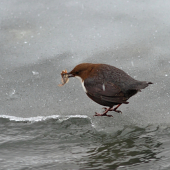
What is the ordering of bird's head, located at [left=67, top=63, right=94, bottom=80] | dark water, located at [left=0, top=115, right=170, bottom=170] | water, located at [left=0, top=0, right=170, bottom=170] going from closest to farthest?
dark water, located at [left=0, top=115, right=170, bottom=170] < water, located at [left=0, top=0, right=170, bottom=170] < bird's head, located at [left=67, top=63, right=94, bottom=80]

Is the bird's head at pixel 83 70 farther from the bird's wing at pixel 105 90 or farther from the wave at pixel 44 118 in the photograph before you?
the wave at pixel 44 118

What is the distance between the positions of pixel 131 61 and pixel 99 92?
3.48ft

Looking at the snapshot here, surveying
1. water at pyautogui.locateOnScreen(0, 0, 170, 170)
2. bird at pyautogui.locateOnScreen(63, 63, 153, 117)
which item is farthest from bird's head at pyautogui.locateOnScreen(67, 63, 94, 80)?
water at pyautogui.locateOnScreen(0, 0, 170, 170)

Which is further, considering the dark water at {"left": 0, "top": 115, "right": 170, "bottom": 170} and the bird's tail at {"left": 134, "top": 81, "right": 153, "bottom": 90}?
the bird's tail at {"left": 134, "top": 81, "right": 153, "bottom": 90}

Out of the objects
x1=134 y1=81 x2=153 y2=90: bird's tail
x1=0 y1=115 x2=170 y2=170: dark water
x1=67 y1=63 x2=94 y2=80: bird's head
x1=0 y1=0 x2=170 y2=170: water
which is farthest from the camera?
x1=67 y1=63 x2=94 y2=80: bird's head

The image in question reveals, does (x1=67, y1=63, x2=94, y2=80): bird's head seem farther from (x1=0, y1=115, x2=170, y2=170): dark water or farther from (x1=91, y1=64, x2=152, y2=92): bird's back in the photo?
(x1=0, y1=115, x2=170, y2=170): dark water

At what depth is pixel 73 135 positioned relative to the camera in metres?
3.53

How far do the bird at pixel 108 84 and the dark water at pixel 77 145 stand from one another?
0.33m

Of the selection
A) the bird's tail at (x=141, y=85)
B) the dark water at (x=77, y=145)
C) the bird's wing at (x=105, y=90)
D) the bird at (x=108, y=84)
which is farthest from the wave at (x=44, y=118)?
the bird's tail at (x=141, y=85)

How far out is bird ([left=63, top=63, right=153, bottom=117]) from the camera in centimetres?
357

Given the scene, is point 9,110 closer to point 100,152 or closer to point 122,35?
point 100,152

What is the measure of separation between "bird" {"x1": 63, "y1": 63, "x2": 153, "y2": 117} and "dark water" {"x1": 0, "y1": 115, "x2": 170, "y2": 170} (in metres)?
0.33

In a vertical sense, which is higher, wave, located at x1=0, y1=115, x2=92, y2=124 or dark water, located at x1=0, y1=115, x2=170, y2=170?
wave, located at x1=0, y1=115, x2=92, y2=124

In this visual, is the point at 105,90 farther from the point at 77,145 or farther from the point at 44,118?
the point at 44,118
